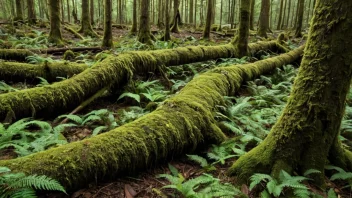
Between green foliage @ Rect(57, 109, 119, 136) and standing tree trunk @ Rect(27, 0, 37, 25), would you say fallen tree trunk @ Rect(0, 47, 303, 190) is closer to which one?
green foliage @ Rect(57, 109, 119, 136)

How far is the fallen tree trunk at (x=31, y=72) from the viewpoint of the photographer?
7.16 meters

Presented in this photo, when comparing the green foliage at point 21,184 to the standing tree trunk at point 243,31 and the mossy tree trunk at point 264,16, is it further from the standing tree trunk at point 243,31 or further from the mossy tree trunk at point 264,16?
the mossy tree trunk at point 264,16

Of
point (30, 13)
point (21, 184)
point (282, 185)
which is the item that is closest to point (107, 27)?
point (21, 184)

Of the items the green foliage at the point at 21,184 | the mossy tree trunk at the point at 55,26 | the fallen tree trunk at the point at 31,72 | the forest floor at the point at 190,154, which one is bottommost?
the forest floor at the point at 190,154

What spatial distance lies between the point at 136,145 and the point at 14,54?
7.20 m

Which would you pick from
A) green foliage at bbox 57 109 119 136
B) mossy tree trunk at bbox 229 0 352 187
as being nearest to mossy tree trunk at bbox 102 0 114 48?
green foliage at bbox 57 109 119 136

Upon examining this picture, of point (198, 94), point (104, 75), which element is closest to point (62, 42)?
point (104, 75)

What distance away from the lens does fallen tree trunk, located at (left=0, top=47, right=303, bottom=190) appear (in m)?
3.16

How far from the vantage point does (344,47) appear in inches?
129

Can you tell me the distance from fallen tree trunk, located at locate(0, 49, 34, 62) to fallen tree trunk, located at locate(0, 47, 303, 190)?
6.34 meters

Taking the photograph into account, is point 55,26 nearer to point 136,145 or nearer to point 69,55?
point 69,55

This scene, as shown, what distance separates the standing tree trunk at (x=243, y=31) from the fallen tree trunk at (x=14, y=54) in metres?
8.23

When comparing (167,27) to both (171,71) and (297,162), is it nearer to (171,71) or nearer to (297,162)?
(171,71)

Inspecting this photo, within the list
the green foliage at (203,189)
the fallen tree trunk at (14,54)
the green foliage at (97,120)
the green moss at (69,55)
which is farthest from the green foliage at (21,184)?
the green moss at (69,55)
